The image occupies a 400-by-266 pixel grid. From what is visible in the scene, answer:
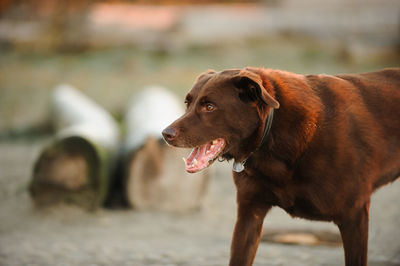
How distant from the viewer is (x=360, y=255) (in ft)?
9.75

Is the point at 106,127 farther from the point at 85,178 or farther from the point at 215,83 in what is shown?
the point at 215,83

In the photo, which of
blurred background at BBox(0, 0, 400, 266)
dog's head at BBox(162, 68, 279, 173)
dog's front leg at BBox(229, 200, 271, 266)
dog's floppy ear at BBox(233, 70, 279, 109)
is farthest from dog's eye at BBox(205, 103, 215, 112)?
blurred background at BBox(0, 0, 400, 266)

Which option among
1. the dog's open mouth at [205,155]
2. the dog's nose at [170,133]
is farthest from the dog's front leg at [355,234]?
the dog's nose at [170,133]

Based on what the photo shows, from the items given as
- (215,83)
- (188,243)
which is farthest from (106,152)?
(215,83)

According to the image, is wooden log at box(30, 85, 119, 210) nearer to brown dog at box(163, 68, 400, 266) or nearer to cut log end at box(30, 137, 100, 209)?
cut log end at box(30, 137, 100, 209)

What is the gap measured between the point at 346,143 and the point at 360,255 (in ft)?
2.30

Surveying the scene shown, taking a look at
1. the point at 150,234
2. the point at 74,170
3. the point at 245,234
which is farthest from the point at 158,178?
the point at 245,234

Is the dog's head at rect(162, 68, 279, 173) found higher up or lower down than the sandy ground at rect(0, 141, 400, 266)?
higher up

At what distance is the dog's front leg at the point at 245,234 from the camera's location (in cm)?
316

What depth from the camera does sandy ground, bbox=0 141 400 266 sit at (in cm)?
431

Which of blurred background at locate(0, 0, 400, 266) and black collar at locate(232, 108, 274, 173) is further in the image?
blurred background at locate(0, 0, 400, 266)

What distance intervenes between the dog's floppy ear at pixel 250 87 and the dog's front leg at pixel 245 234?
0.75 metres

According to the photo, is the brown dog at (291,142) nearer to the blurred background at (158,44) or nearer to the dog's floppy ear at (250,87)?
the dog's floppy ear at (250,87)

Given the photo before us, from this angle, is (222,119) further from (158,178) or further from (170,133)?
(158,178)
